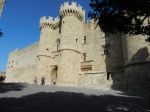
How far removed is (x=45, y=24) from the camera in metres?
25.9

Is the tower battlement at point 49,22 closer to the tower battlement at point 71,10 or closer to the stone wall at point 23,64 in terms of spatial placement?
the tower battlement at point 71,10

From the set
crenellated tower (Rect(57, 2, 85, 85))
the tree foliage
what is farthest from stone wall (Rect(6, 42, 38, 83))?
the tree foliage

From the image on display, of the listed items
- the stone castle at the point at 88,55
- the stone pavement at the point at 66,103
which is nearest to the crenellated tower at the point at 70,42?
the stone castle at the point at 88,55

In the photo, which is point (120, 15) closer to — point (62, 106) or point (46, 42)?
point (62, 106)

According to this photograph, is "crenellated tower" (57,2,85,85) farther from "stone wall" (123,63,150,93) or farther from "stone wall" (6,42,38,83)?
"stone wall" (6,42,38,83)

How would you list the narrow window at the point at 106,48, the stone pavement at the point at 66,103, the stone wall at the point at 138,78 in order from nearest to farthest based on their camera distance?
the stone pavement at the point at 66,103
the stone wall at the point at 138,78
the narrow window at the point at 106,48

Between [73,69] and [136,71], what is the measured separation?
8.40m

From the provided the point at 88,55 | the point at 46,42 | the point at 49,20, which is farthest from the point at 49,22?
the point at 88,55

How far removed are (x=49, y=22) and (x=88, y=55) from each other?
864cm

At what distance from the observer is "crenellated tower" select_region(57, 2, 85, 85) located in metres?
20.7

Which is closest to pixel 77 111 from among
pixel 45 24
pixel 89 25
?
pixel 89 25

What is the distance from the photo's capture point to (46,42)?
25203mm

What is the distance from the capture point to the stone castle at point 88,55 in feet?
50.5

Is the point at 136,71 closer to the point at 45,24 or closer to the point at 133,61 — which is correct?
the point at 133,61
